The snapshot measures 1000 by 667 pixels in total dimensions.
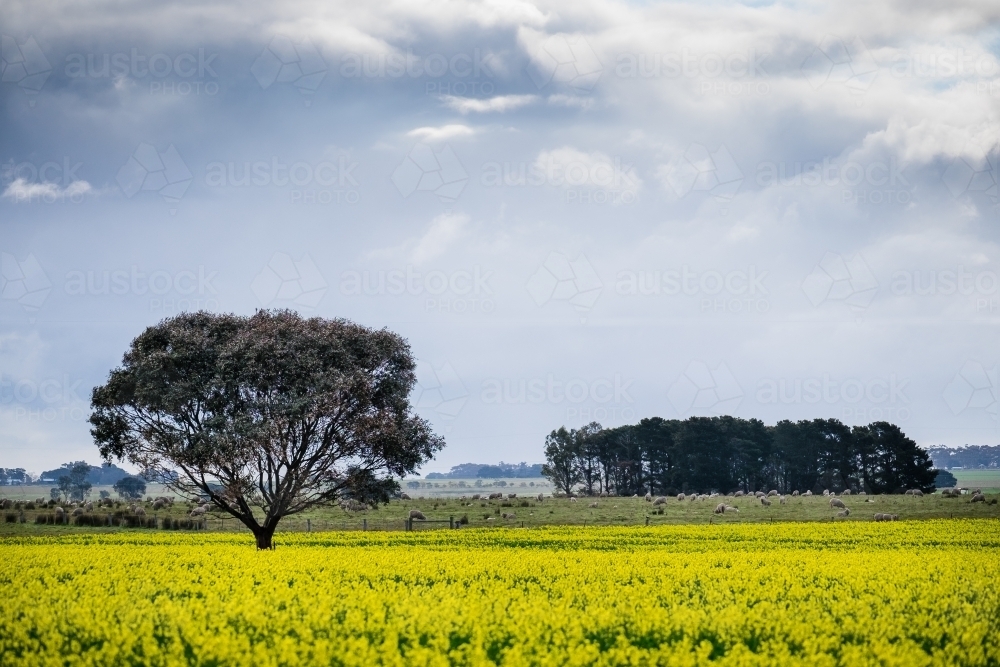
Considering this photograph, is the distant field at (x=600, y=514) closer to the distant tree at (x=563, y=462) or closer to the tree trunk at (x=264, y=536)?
the tree trunk at (x=264, y=536)

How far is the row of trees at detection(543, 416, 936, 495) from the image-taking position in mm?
131625

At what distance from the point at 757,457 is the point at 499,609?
444 ft

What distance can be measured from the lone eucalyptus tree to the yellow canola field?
7.52 m

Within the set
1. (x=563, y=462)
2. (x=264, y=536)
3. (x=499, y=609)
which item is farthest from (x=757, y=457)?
(x=499, y=609)

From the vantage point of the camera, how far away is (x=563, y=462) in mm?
168875

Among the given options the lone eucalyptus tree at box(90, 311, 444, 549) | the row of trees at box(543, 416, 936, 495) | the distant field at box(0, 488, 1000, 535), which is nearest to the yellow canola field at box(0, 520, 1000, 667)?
the lone eucalyptus tree at box(90, 311, 444, 549)

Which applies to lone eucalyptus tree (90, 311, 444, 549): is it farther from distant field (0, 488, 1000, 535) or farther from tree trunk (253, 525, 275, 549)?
distant field (0, 488, 1000, 535)

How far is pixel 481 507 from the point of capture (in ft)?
325

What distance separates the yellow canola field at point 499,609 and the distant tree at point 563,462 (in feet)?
445

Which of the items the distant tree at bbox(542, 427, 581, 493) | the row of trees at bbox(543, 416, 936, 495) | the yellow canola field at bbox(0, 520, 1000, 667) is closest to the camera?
the yellow canola field at bbox(0, 520, 1000, 667)

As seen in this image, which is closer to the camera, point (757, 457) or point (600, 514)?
point (600, 514)

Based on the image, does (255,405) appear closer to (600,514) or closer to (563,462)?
(600,514)

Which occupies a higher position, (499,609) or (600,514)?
(499,609)

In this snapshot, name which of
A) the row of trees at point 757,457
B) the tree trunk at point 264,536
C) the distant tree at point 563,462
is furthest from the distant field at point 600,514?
the distant tree at point 563,462
